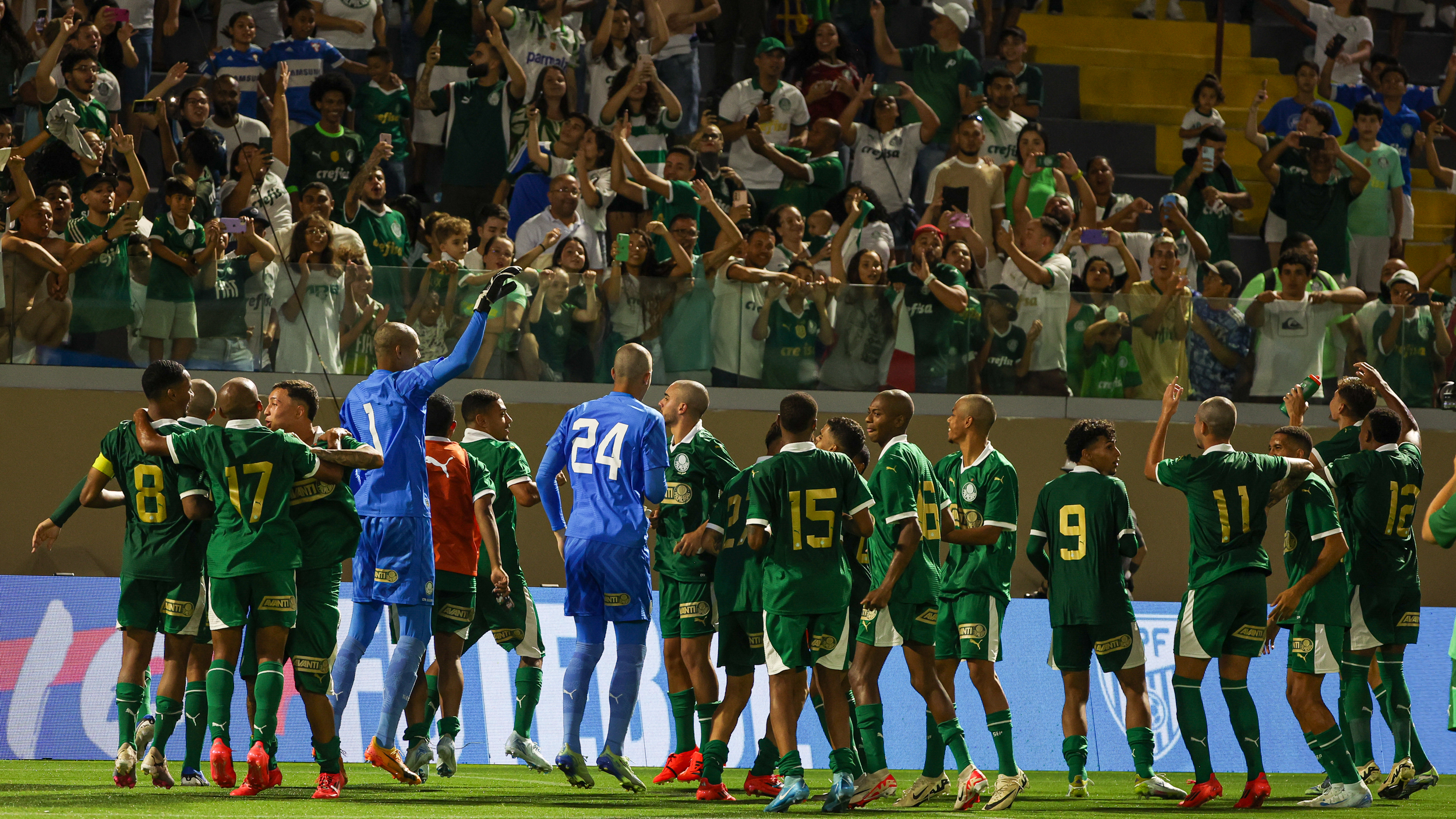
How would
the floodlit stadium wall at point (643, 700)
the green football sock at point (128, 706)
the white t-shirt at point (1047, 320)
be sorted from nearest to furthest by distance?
1. the green football sock at point (128, 706)
2. the floodlit stadium wall at point (643, 700)
3. the white t-shirt at point (1047, 320)

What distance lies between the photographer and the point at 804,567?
7328 millimetres

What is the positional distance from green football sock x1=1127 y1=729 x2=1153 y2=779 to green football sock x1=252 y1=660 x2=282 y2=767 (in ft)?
14.0

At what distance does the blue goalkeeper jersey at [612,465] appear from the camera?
819 cm

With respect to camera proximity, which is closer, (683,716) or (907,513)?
(907,513)

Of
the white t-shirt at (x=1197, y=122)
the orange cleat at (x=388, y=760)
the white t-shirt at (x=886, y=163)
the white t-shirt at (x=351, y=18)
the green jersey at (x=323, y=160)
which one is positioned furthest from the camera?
the white t-shirt at (x=1197, y=122)

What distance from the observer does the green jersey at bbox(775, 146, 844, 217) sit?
49.1 feet

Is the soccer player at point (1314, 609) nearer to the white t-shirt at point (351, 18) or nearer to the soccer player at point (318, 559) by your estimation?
the soccer player at point (318, 559)

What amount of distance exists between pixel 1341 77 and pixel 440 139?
1026 centimetres

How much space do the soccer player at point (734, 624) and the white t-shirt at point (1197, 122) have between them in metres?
10.1

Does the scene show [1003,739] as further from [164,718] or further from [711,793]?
[164,718]

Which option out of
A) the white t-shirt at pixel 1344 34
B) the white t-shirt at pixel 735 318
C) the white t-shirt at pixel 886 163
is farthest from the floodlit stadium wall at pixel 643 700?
the white t-shirt at pixel 1344 34

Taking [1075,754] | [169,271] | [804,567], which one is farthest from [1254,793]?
[169,271]

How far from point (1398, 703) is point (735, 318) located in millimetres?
5642

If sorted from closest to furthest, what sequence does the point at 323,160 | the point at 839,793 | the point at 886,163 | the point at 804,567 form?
the point at 839,793
the point at 804,567
the point at 323,160
the point at 886,163
